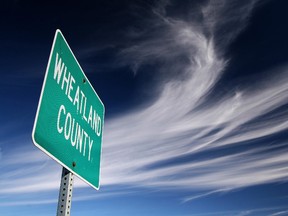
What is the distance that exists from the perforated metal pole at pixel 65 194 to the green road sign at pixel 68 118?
10 centimetres

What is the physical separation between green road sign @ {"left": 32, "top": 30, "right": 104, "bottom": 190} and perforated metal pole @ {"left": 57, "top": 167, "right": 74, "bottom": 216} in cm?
10

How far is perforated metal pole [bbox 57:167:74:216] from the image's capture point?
2.37 metres

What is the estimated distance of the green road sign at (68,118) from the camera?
2.04m

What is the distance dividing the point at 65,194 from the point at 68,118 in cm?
82

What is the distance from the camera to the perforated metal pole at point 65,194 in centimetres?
237

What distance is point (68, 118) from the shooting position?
2574 mm

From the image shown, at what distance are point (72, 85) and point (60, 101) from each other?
0.49 meters

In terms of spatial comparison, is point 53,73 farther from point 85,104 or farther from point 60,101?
point 85,104

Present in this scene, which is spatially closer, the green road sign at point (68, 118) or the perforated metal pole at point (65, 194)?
the green road sign at point (68, 118)

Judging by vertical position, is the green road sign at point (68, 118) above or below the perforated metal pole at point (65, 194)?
above

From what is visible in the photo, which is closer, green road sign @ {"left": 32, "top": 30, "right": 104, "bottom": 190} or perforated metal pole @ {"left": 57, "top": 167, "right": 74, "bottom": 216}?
green road sign @ {"left": 32, "top": 30, "right": 104, "bottom": 190}

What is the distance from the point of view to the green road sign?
204 cm

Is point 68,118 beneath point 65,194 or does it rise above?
above

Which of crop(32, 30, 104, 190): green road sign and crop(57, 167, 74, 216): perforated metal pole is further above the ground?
crop(32, 30, 104, 190): green road sign
